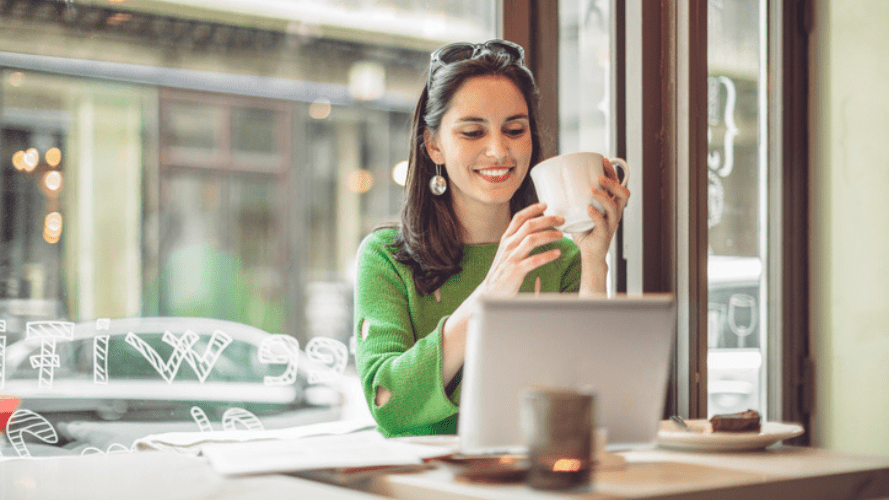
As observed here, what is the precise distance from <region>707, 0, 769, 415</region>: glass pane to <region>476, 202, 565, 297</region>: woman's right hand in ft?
3.05

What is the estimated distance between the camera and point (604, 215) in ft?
4.76

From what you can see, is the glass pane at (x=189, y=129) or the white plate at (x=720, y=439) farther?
the glass pane at (x=189, y=129)

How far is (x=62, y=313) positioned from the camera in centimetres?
171

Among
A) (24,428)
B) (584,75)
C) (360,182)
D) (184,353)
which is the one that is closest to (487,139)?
(584,75)

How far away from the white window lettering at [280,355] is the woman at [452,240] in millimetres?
459

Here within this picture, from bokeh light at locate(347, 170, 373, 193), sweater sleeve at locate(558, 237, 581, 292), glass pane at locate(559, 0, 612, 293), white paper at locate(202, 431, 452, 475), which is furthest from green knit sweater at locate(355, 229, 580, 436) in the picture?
bokeh light at locate(347, 170, 373, 193)

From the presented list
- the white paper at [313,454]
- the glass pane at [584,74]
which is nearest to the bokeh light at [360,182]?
the glass pane at [584,74]

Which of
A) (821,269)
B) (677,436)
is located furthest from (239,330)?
(821,269)

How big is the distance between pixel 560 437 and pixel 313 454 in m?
0.33

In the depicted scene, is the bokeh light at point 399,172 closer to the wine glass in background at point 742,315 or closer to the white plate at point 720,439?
the wine glass in background at point 742,315

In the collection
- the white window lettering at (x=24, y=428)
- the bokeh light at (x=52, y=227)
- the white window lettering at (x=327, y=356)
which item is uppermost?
the bokeh light at (x=52, y=227)

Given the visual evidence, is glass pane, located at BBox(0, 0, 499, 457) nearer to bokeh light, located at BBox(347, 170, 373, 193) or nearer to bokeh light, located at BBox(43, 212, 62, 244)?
bokeh light, located at BBox(43, 212, 62, 244)

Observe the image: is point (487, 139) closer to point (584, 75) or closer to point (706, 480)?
point (584, 75)

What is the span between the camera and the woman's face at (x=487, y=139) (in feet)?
5.38
